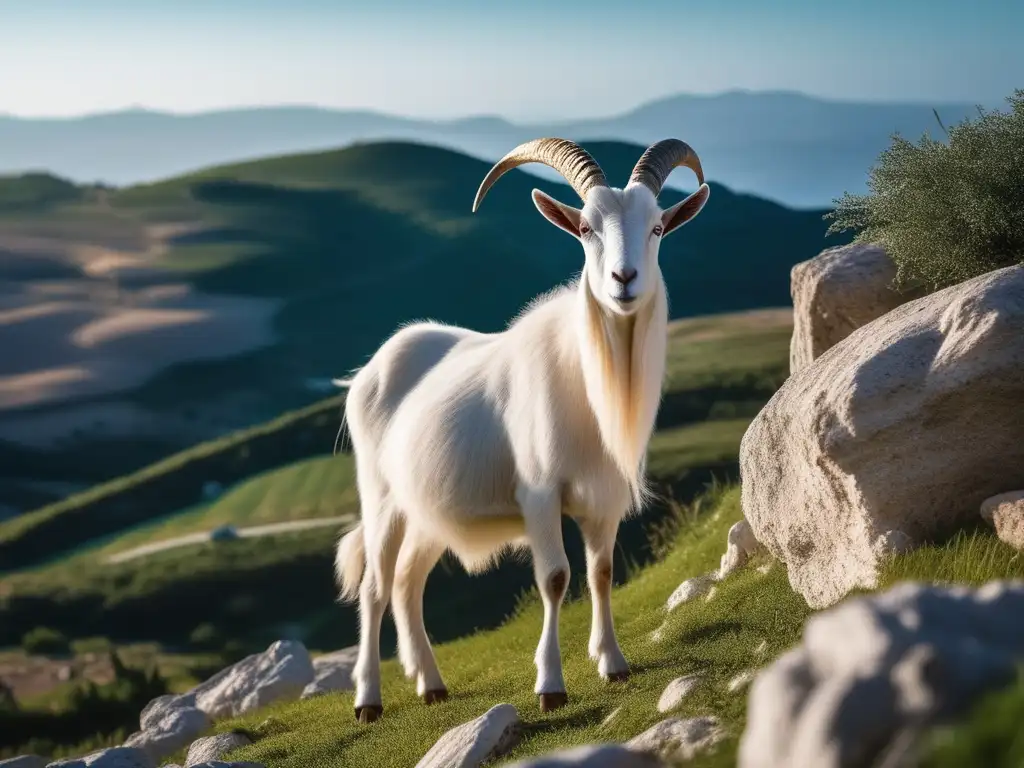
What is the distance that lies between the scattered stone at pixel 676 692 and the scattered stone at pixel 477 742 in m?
0.97

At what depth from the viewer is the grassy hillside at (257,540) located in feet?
84.0

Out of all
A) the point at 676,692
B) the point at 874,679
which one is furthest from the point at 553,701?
the point at 874,679

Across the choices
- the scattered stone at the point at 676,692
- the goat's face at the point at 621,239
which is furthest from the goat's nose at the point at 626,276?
the scattered stone at the point at 676,692

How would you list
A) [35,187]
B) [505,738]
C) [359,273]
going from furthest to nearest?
[35,187] → [359,273] → [505,738]

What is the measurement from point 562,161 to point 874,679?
6.76 meters

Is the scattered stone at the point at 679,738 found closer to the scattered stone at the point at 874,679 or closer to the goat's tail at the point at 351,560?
the scattered stone at the point at 874,679

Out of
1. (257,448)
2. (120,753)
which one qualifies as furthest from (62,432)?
(120,753)

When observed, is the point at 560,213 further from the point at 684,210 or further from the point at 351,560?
the point at 351,560

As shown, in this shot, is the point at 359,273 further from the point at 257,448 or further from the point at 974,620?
the point at 974,620

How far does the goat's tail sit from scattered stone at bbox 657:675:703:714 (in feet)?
14.2

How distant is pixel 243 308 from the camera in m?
47.8

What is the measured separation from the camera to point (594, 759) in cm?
382

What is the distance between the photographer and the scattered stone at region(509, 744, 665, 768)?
3.68m

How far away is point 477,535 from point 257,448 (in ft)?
84.1
